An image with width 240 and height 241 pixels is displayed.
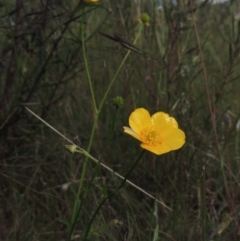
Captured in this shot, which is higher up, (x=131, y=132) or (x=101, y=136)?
(x=131, y=132)

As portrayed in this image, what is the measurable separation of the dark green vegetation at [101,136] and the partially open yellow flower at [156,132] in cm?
36

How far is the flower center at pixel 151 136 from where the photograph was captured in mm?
1025

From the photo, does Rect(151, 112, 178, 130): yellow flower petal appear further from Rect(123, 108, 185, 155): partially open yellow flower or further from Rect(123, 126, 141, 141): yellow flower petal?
Rect(123, 126, 141, 141): yellow flower petal

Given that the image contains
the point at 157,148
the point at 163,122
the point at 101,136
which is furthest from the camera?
the point at 101,136

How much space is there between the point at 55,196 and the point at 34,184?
22 cm

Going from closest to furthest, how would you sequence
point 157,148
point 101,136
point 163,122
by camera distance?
1. point 157,148
2. point 163,122
3. point 101,136

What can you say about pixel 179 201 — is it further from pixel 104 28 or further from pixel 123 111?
pixel 104 28

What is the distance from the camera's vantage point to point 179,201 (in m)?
1.72

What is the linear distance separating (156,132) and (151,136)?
41 millimetres

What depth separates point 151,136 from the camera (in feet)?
3.40

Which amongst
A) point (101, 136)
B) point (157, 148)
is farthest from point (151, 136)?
point (101, 136)

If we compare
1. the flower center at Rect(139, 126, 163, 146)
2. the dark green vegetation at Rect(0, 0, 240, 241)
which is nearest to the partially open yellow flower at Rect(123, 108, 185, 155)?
the flower center at Rect(139, 126, 163, 146)

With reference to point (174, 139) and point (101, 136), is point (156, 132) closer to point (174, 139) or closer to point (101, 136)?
point (174, 139)

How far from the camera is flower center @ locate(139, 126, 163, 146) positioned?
103 cm
